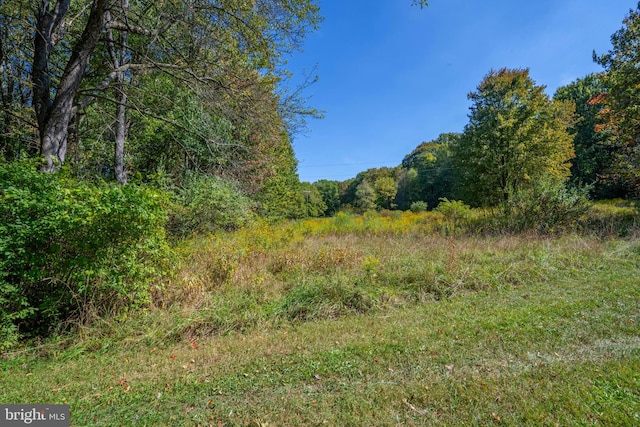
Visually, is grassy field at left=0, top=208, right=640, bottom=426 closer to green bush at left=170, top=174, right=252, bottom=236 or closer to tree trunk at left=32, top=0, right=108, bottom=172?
green bush at left=170, top=174, right=252, bottom=236

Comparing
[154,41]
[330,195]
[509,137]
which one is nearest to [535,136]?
[509,137]

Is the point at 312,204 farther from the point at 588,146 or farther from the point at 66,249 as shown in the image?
the point at 66,249

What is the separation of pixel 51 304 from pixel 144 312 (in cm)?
105

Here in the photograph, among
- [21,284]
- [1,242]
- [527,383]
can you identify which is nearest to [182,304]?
[21,284]

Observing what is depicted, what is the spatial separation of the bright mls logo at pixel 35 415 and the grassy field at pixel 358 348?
0.08m

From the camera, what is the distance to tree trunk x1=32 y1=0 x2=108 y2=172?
165 inches

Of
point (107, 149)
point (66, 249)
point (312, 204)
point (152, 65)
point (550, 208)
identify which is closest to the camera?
point (66, 249)

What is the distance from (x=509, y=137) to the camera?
13469 mm

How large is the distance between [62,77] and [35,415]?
491 cm

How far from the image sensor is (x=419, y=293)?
4.62m

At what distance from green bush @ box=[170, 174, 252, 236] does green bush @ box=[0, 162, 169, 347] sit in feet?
11.4

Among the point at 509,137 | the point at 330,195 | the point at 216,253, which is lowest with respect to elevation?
the point at 216,253

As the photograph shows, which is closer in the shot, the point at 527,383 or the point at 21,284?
the point at 527,383

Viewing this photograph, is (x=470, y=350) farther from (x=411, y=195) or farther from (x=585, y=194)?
(x=411, y=195)
